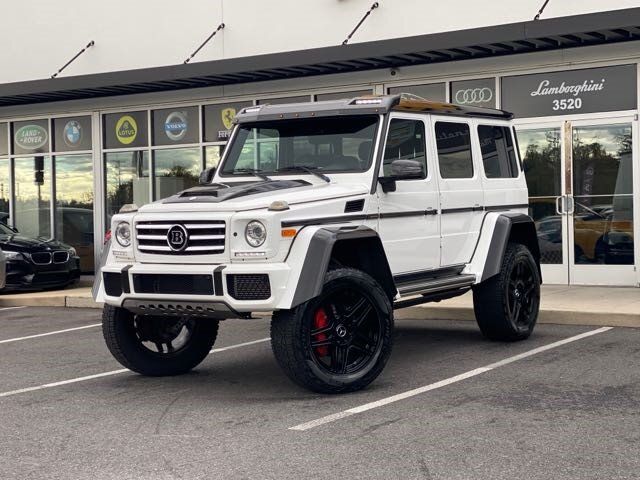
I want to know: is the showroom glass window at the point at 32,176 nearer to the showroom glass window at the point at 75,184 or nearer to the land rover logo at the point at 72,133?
the showroom glass window at the point at 75,184

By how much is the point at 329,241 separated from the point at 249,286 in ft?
2.10

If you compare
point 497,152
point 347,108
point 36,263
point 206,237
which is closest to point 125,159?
point 36,263

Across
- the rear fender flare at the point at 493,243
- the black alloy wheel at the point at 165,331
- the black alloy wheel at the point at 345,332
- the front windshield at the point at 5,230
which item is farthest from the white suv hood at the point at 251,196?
the front windshield at the point at 5,230

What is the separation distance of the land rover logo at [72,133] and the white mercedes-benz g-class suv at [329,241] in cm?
1134

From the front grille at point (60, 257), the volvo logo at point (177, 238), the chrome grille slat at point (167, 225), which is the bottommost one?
the front grille at point (60, 257)

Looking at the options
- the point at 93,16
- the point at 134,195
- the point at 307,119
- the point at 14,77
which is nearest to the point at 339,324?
the point at 307,119

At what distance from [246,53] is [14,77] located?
560 centimetres

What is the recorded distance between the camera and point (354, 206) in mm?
7281

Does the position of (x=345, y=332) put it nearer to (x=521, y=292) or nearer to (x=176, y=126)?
(x=521, y=292)

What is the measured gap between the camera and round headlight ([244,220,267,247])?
6.62 meters

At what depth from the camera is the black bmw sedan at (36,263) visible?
15.2 meters

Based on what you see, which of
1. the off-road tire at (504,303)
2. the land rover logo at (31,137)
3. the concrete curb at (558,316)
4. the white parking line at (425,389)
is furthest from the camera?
the land rover logo at (31,137)

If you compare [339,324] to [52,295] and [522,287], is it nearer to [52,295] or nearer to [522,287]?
[522,287]

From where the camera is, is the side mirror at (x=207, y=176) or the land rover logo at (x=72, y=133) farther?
the land rover logo at (x=72, y=133)
